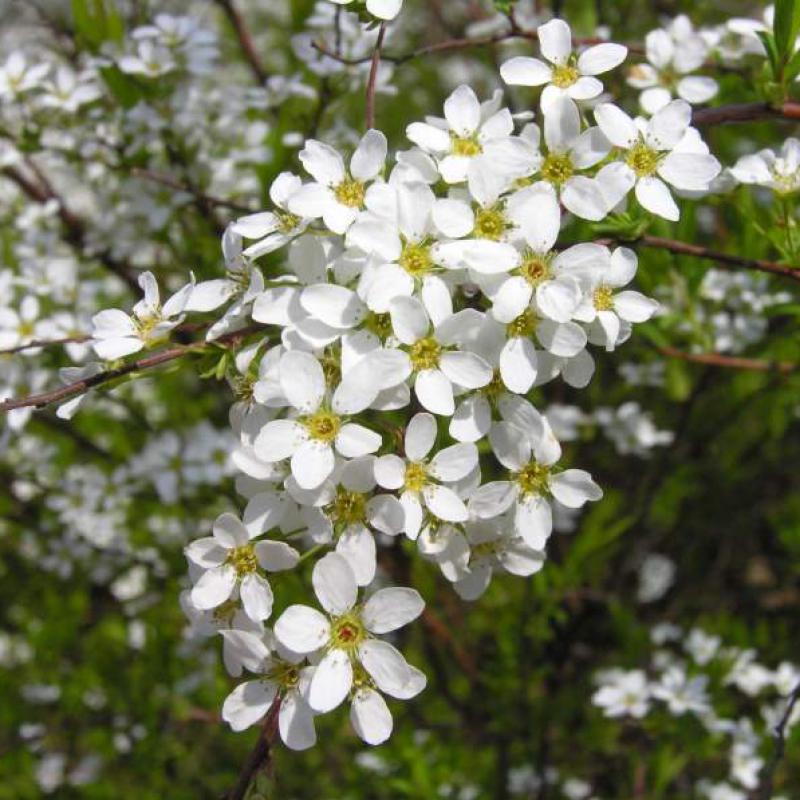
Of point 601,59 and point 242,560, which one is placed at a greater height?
point 601,59

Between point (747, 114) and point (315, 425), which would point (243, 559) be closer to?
point (315, 425)

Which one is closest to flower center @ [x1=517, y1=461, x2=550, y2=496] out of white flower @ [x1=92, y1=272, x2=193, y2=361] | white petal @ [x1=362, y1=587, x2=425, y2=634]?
white petal @ [x1=362, y1=587, x2=425, y2=634]

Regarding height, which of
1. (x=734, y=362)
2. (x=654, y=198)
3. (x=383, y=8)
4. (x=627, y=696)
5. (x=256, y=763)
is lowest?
(x=627, y=696)

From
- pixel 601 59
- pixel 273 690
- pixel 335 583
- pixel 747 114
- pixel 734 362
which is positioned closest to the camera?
pixel 335 583

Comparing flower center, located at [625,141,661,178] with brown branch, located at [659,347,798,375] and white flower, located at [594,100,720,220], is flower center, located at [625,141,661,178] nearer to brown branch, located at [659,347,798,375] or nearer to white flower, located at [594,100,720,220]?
white flower, located at [594,100,720,220]

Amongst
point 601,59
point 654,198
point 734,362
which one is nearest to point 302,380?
point 654,198

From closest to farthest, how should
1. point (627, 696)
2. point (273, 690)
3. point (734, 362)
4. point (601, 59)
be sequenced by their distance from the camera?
point (273, 690)
point (601, 59)
point (734, 362)
point (627, 696)

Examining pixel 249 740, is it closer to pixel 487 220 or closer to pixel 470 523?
pixel 470 523
